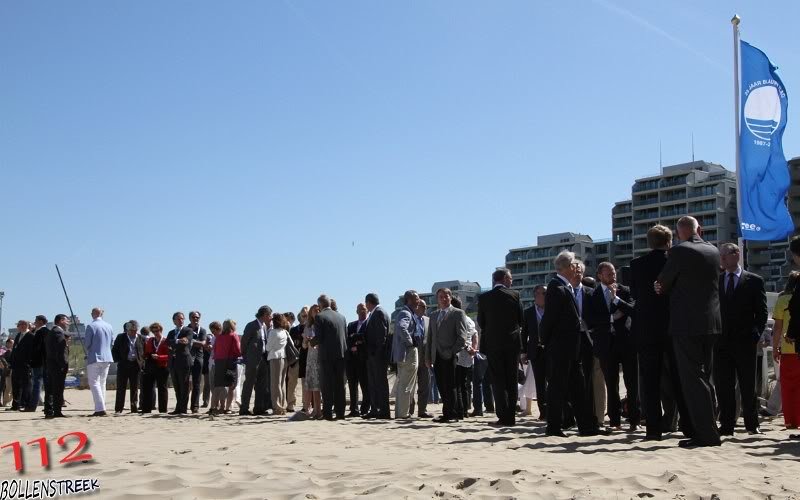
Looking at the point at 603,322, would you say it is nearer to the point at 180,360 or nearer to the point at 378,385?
the point at 378,385

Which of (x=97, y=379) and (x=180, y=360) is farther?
(x=180, y=360)

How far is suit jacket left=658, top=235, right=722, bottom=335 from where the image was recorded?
7624 millimetres

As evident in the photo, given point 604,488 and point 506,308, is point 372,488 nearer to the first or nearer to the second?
point 604,488

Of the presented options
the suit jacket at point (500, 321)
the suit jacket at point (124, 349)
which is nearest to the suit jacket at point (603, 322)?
the suit jacket at point (500, 321)

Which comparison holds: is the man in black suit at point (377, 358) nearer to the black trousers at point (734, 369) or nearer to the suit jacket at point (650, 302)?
the suit jacket at point (650, 302)

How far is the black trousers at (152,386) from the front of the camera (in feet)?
51.9

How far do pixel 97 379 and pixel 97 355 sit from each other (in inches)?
19.7

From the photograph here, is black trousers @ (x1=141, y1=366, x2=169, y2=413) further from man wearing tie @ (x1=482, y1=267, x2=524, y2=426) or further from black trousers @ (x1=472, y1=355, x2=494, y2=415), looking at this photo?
man wearing tie @ (x1=482, y1=267, x2=524, y2=426)

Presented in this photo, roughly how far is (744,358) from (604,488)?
412 cm

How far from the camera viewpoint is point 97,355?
49.7 feet

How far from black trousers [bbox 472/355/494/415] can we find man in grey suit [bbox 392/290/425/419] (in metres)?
1.34

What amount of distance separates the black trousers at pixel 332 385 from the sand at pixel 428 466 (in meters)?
2.53

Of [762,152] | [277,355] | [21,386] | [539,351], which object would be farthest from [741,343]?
[21,386]

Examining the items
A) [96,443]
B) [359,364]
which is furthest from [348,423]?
[96,443]
